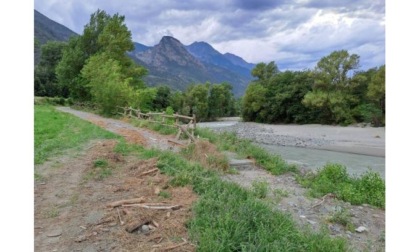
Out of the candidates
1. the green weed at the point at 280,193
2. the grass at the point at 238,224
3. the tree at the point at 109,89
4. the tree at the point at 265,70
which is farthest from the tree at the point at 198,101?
the grass at the point at 238,224

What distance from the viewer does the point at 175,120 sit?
1295 centimetres

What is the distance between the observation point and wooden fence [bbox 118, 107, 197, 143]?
10289 millimetres

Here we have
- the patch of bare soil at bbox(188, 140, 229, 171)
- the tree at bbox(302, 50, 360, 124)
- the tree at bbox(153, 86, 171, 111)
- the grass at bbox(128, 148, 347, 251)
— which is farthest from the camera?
the tree at bbox(153, 86, 171, 111)

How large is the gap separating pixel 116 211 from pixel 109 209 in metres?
0.17

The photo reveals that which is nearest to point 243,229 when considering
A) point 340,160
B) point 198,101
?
point 340,160

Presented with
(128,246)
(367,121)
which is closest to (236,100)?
(367,121)

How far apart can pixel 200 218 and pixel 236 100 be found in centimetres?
5580

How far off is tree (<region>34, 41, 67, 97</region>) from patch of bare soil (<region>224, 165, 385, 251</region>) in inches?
1349

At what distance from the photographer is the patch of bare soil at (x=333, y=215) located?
4.68 m

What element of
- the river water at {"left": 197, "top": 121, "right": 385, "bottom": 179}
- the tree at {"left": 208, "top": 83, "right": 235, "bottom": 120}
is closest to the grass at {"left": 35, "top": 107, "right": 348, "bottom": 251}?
the river water at {"left": 197, "top": 121, "right": 385, "bottom": 179}

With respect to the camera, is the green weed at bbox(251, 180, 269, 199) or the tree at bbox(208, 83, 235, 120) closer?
the green weed at bbox(251, 180, 269, 199)

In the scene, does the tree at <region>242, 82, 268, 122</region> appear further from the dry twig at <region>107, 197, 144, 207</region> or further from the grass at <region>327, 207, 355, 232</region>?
the dry twig at <region>107, 197, 144, 207</region>
